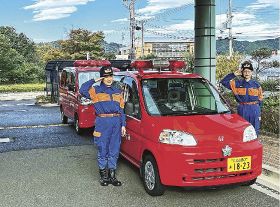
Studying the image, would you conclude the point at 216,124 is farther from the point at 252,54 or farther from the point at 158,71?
the point at 252,54

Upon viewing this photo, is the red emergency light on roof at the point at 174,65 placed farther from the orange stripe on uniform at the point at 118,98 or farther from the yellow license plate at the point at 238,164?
the yellow license plate at the point at 238,164

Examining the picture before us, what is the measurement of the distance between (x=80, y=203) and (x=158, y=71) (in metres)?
2.72

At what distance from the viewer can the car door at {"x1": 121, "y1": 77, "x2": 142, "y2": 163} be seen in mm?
6328

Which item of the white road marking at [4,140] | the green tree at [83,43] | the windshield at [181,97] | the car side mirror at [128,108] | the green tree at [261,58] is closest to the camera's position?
the windshield at [181,97]

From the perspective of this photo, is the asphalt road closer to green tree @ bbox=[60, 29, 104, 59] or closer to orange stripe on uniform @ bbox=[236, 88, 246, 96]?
orange stripe on uniform @ bbox=[236, 88, 246, 96]

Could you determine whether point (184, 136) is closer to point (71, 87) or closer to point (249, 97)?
point (249, 97)

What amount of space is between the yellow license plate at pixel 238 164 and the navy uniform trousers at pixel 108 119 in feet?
5.82

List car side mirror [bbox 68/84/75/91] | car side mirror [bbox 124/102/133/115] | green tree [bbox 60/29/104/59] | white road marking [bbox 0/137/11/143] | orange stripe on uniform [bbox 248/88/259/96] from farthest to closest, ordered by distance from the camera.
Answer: green tree [bbox 60/29/104/59]
car side mirror [bbox 68/84/75/91]
white road marking [bbox 0/137/11/143]
orange stripe on uniform [bbox 248/88/259/96]
car side mirror [bbox 124/102/133/115]

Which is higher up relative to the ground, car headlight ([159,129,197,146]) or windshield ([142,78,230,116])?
Result: windshield ([142,78,230,116])

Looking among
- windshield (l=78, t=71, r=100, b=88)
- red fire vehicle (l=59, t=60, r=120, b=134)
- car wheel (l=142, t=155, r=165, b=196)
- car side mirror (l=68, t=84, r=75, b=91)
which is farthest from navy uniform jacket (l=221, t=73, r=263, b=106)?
car side mirror (l=68, t=84, r=75, b=91)

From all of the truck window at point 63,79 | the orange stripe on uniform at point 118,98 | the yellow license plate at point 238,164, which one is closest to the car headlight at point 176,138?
the yellow license plate at point 238,164

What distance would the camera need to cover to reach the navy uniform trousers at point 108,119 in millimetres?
6191

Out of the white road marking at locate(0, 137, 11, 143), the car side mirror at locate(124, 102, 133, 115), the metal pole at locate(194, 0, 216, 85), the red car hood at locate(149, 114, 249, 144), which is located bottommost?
the white road marking at locate(0, 137, 11, 143)

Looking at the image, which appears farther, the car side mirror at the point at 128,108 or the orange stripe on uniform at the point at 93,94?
the car side mirror at the point at 128,108
